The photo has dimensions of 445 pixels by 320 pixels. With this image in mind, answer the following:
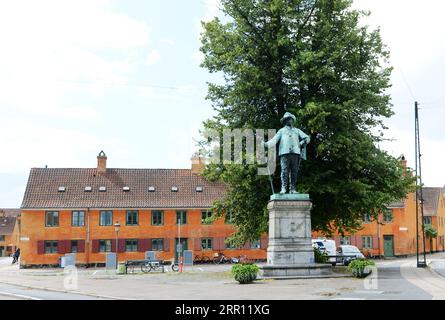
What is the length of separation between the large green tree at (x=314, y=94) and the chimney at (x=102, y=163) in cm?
2872

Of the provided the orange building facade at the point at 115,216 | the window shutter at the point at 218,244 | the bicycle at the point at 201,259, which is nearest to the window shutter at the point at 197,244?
the orange building facade at the point at 115,216

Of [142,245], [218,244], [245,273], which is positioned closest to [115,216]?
[142,245]

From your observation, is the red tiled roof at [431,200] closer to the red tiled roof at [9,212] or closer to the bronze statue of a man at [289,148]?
the bronze statue of a man at [289,148]

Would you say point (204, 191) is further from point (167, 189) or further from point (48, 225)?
point (48, 225)

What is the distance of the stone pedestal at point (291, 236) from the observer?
897 inches

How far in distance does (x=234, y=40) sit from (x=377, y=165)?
940 cm

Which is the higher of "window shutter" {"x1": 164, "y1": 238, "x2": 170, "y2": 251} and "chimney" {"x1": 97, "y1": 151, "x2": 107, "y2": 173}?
"chimney" {"x1": 97, "y1": 151, "x2": 107, "y2": 173}

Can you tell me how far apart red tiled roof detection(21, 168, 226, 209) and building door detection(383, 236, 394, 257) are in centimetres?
1784

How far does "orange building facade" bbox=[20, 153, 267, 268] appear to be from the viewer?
2084 inches

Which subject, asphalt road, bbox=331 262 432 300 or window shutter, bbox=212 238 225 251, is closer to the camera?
asphalt road, bbox=331 262 432 300

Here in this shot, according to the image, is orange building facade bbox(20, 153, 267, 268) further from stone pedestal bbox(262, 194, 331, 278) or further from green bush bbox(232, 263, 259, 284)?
green bush bbox(232, 263, 259, 284)

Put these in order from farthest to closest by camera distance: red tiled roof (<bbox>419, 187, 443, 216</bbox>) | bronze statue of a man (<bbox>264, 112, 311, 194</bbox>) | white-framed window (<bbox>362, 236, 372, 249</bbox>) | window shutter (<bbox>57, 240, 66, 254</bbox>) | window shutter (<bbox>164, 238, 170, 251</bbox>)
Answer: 1. red tiled roof (<bbox>419, 187, 443, 216</bbox>)
2. white-framed window (<bbox>362, 236, 372, 249</bbox>)
3. window shutter (<bbox>164, 238, 170, 251</bbox>)
4. window shutter (<bbox>57, 240, 66, 254</bbox>)
5. bronze statue of a man (<bbox>264, 112, 311, 194</bbox>)

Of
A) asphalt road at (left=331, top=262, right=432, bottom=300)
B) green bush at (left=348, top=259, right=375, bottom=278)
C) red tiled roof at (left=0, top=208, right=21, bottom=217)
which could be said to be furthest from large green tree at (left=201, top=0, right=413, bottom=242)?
red tiled roof at (left=0, top=208, right=21, bottom=217)

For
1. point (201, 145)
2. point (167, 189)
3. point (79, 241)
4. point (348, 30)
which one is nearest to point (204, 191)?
point (167, 189)
